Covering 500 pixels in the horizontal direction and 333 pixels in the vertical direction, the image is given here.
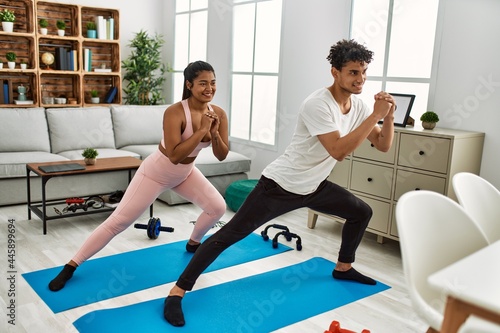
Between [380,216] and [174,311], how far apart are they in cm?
179

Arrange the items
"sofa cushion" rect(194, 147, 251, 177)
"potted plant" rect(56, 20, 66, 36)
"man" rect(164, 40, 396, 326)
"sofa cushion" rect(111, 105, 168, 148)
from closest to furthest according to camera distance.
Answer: "man" rect(164, 40, 396, 326) → "sofa cushion" rect(194, 147, 251, 177) → "sofa cushion" rect(111, 105, 168, 148) → "potted plant" rect(56, 20, 66, 36)

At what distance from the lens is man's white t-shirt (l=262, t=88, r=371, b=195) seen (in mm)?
2412

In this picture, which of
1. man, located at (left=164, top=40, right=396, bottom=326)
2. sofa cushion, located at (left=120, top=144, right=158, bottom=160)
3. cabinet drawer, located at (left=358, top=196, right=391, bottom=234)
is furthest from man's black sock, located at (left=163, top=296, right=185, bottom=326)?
sofa cushion, located at (left=120, top=144, right=158, bottom=160)

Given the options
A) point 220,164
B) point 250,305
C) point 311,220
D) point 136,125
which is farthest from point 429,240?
point 136,125

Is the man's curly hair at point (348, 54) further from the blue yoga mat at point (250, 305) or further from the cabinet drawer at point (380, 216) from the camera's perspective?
the cabinet drawer at point (380, 216)

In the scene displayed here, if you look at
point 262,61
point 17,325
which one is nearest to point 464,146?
point 262,61

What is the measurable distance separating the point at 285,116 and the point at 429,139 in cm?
175

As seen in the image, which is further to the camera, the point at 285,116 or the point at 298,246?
the point at 285,116

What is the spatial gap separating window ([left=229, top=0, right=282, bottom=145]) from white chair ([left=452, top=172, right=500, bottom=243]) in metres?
3.01

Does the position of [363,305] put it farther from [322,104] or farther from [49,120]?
[49,120]

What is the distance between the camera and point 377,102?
2291mm

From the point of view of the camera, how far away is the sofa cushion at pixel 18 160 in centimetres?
404

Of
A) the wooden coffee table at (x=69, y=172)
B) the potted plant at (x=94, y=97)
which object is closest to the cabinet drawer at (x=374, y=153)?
the wooden coffee table at (x=69, y=172)

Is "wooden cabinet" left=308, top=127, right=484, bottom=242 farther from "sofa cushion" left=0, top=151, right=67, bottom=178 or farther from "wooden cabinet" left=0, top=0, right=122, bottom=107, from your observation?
"wooden cabinet" left=0, top=0, right=122, bottom=107
